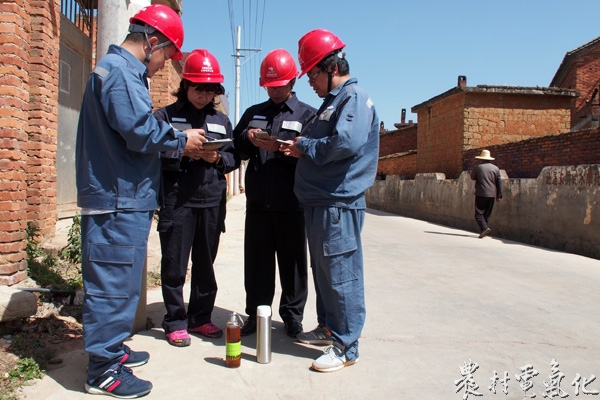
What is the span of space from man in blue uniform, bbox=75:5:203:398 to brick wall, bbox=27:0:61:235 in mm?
2951

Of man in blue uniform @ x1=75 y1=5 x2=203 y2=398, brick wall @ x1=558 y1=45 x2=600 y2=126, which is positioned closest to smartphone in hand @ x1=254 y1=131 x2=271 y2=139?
man in blue uniform @ x1=75 y1=5 x2=203 y2=398

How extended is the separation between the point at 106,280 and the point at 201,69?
5.30ft

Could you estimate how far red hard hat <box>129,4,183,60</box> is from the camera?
2.92 m

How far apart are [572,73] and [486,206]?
70.0ft

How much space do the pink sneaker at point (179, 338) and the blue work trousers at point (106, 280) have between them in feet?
2.28

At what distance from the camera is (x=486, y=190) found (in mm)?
10641

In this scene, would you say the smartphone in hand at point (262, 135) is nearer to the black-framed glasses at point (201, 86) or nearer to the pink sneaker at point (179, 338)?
the black-framed glasses at point (201, 86)

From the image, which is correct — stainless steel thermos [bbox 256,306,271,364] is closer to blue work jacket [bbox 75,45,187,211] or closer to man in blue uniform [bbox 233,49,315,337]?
man in blue uniform [bbox 233,49,315,337]

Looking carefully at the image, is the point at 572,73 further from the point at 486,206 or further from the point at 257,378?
the point at 257,378

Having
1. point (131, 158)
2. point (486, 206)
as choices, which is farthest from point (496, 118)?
point (131, 158)

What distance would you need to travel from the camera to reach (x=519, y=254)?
8344 millimetres

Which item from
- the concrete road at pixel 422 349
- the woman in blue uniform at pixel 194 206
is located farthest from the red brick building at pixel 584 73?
the woman in blue uniform at pixel 194 206

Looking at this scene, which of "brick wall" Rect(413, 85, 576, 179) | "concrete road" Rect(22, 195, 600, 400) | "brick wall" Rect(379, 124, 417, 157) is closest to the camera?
"concrete road" Rect(22, 195, 600, 400)

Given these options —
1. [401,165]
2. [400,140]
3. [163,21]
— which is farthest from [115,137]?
[400,140]
